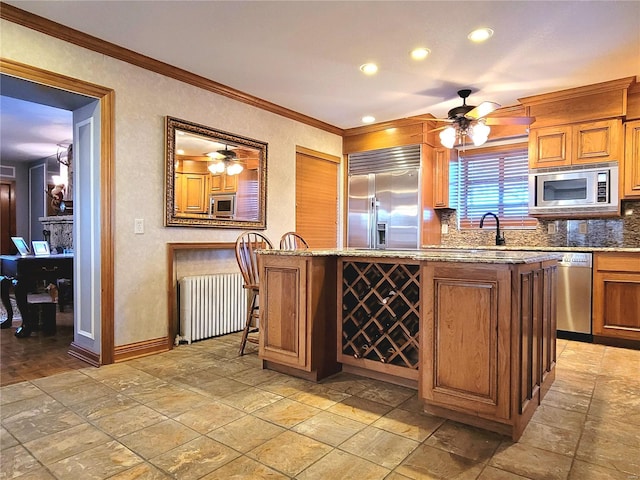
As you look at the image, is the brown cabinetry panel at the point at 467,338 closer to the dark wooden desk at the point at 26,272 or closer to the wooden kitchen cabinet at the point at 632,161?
the wooden kitchen cabinet at the point at 632,161

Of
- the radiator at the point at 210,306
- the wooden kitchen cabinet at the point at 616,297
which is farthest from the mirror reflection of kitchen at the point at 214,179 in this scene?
the wooden kitchen cabinet at the point at 616,297

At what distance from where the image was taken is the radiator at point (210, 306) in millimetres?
3590

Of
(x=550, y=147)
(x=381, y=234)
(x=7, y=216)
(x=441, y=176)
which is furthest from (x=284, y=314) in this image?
(x=7, y=216)

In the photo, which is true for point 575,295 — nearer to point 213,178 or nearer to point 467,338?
point 467,338

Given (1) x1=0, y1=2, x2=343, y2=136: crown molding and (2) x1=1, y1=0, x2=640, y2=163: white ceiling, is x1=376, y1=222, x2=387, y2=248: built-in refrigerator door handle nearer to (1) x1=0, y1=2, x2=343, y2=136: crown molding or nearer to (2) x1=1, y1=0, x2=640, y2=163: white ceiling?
(2) x1=1, y1=0, x2=640, y2=163: white ceiling

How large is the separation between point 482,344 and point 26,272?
161 inches

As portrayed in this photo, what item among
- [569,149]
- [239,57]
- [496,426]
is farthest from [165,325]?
[569,149]

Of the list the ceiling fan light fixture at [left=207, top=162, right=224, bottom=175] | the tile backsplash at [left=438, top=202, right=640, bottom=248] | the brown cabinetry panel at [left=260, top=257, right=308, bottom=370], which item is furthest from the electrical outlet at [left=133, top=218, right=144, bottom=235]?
the tile backsplash at [left=438, top=202, right=640, bottom=248]

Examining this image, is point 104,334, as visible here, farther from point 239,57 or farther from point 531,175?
point 531,175

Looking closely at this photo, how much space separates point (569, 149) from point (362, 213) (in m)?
2.47

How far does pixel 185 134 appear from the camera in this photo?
11.7ft

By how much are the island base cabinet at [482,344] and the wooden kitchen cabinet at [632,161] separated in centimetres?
245

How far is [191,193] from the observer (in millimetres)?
3662

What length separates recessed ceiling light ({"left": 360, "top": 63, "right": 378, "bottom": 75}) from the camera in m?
3.41
